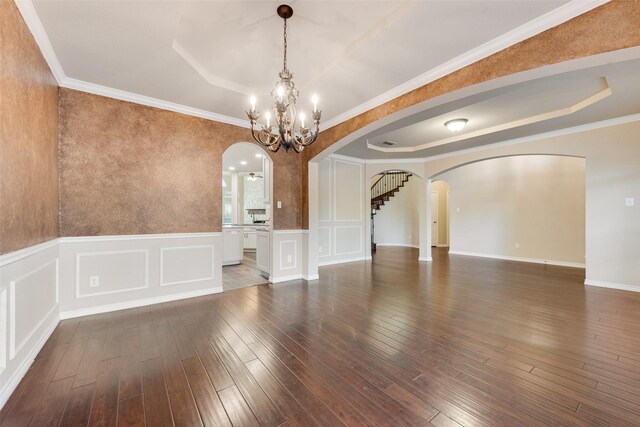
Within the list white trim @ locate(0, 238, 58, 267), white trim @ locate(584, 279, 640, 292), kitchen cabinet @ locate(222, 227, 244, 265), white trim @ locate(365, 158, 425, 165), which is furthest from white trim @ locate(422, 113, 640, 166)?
white trim @ locate(0, 238, 58, 267)

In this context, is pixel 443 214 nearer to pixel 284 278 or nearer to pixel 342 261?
pixel 342 261

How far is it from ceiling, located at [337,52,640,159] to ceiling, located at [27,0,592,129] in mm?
847

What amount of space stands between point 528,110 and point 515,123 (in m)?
0.60

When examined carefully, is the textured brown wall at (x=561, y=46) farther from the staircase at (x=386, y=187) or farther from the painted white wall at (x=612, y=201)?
the staircase at (x=386, y=187)

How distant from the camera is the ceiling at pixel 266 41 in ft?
6.57

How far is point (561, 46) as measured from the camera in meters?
2.00

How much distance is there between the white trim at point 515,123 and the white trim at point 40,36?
5.12 meters

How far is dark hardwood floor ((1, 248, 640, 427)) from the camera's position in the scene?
5.14 ft

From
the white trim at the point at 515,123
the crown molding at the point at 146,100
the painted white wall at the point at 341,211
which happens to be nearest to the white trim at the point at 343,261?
the painted white wall at the point at 341,211

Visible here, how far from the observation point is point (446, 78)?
2693 millimetres

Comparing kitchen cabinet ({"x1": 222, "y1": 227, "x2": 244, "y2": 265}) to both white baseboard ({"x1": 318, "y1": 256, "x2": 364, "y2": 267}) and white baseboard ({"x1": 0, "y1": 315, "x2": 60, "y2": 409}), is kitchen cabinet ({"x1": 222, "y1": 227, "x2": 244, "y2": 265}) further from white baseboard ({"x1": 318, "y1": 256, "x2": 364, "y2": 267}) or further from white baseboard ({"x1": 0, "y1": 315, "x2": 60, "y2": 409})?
white baseboard ({"x1": 0, "y1": 315, "x2": 60, "y2": 409})

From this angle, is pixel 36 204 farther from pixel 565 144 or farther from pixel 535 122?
pixel 565 144

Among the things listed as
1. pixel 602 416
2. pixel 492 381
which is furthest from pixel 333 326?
pixel 602 416

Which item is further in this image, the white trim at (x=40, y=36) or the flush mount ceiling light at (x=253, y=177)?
the flush mount ceiling light at (x=253, y=177)
